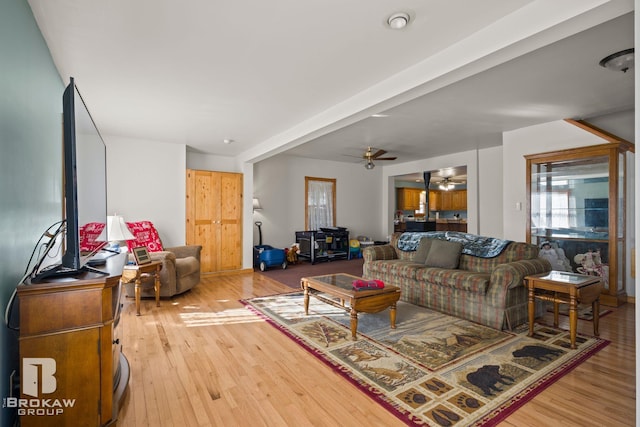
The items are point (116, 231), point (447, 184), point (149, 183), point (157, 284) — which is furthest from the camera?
point (447, 184)

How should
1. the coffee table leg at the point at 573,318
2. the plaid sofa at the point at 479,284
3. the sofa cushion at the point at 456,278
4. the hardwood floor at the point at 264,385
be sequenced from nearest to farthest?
the hardwood floor at the point at 264,385, the coffee table leg at the point at 573,318, the plaid sofa at the point at 479,284, the sofa cushion at the point at 456,278

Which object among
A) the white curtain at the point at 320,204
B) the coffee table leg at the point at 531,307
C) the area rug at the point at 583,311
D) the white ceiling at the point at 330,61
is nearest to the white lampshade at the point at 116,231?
the white ceiling at the point at 330,61

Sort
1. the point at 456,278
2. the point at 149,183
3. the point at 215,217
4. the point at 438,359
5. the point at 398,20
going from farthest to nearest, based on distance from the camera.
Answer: the point at 215,217 < the point at 149,183 < the point at 456,278 < the point at 438,359 < the point at 398,20

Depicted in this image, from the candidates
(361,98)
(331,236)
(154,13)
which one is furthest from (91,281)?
(331,236)

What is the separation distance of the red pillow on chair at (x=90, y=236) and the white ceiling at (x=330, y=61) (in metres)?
1.33

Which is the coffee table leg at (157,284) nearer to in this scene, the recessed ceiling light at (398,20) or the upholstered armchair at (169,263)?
the upholstered armchair at (169,263)

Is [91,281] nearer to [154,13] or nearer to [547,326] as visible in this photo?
[154,13]

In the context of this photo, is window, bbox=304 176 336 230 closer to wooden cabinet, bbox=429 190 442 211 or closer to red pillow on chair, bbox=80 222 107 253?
wooden cabinet, bbox=429 190 442 211

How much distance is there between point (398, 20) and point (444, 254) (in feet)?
9.58

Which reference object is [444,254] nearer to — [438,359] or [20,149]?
[438,359]

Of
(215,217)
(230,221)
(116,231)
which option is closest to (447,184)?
(230,221)

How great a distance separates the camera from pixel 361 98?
324 centimetres

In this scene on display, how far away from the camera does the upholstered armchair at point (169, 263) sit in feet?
14.0

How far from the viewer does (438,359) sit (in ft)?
8.45
